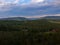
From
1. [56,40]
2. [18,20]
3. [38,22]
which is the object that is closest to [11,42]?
[56,40]

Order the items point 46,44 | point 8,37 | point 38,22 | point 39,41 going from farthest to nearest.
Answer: point 38,22 → point 8,37 → point 39,41 → point 46,44

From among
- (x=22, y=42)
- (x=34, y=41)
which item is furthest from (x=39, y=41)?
(x=22, y=42)

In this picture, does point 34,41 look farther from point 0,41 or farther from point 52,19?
point 52,19

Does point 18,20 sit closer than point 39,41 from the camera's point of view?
No

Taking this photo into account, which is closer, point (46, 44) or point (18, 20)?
point (46, 44)

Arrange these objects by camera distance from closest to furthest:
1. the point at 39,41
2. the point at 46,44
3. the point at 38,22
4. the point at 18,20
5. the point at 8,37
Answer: the point at 46,44 → the point at 39,41 → the point at 8,37 → the point at 38,22 → the point at 18,20

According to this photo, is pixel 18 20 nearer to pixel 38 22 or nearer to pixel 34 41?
pixel 38 22

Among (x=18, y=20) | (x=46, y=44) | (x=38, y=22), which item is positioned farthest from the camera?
(x=18, y=20)

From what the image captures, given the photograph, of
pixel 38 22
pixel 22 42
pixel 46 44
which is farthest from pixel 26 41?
pixel 38 22

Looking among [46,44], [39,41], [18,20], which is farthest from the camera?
[18,20]
